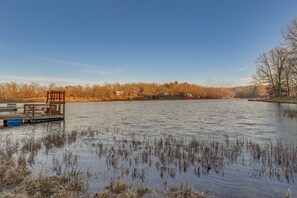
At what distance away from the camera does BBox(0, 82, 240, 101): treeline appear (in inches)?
5669

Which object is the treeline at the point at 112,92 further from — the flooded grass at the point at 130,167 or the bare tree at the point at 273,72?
the flooded grass at the point at 130,167

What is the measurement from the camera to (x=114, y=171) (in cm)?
920

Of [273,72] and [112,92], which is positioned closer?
[273,72]

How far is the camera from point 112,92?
167 m

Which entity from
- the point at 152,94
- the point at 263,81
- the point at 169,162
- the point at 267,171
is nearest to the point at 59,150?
the point at 169,162

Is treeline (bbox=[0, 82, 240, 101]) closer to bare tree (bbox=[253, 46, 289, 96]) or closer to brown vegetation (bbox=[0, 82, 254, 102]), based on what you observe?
brown vegetation (bbox=[0, 82, 254, 102])

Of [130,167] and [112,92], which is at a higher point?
[112,92]

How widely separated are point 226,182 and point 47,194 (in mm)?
5724

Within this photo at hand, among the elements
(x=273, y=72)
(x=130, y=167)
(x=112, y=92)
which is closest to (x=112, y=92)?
(x=112, y=92)

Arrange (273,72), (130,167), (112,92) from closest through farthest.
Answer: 1. (130,167)
2. (273,72)
3. (112,92)

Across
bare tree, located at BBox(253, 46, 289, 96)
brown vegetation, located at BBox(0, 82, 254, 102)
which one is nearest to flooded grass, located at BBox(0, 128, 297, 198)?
bare tree, located at BBox(253, 46, 289, 96)

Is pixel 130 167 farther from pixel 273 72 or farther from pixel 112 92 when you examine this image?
pixel 112 92

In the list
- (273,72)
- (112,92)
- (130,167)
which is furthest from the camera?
(112,92)

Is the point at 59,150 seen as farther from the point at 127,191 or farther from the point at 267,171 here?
the point at 267,171
